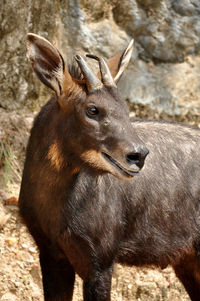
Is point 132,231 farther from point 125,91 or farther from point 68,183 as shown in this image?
point 125,91

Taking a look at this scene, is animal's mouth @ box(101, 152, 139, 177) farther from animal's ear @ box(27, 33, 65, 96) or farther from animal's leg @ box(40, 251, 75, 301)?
animal's leg @ box(40, 251, 75, 301)

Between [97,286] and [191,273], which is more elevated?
[97,286]

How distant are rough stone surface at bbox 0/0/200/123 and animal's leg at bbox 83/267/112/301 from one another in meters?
3.52

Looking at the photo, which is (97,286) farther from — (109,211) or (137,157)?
(137,157)

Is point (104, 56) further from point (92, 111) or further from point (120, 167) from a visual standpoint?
point (120, 167)

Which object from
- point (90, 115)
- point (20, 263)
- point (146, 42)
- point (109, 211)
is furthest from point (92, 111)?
point (146, 42)

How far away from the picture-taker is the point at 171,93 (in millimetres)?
9102

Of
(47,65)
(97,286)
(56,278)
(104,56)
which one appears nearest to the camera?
(47,65)

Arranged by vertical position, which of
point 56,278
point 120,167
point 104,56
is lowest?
point 56,278

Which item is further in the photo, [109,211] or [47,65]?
[109,211]

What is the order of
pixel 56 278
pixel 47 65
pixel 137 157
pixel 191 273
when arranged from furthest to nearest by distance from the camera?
pixel 191 273 < pixel 56 278 < pixel 47 65 < pixel 137 157

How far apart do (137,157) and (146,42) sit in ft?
15.3

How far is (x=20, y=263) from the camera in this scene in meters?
7.22

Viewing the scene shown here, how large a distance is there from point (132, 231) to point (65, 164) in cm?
104
